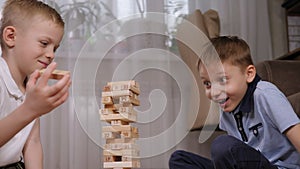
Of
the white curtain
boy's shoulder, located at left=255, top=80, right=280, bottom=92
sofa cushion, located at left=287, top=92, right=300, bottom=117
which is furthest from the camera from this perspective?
the white curtain

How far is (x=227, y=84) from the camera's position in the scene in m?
1.19

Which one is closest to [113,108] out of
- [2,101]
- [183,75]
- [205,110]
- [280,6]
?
[2,101]

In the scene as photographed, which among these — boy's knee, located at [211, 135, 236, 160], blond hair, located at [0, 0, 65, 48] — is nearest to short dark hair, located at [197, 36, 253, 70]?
boy's knee, located at [211, 135, 236, 160]

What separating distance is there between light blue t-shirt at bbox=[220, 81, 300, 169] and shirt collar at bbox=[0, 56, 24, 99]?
57cm

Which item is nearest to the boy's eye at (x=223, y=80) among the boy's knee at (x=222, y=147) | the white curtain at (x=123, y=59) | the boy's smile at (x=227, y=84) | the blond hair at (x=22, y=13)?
the boy's smile at (x=227, y=84)

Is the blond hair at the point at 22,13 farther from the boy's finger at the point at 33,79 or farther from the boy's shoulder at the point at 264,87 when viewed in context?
the boy's shoulder at the point at 264,87

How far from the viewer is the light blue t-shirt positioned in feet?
3.51

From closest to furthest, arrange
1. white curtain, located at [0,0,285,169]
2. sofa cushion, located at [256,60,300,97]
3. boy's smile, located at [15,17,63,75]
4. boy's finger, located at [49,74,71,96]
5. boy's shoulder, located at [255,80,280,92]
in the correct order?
boy's finger, located at [49,74,71,96] → boy's smile, located at [15,17,63,75] → boy's shoulder, located at [255,80,280,92] → sofa cushion, located at [256,60,300,97] → white curtain, located at [0,0,285,169]

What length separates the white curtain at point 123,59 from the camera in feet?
6.89

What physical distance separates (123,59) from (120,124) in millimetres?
1223

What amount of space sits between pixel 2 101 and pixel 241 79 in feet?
2.04

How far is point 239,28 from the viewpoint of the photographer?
2.45m

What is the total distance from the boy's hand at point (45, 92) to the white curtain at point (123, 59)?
1.21 m

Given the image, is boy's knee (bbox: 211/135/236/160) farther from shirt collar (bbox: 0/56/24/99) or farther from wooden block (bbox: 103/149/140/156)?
shirt collar (bbox: 0/56/24/99)
